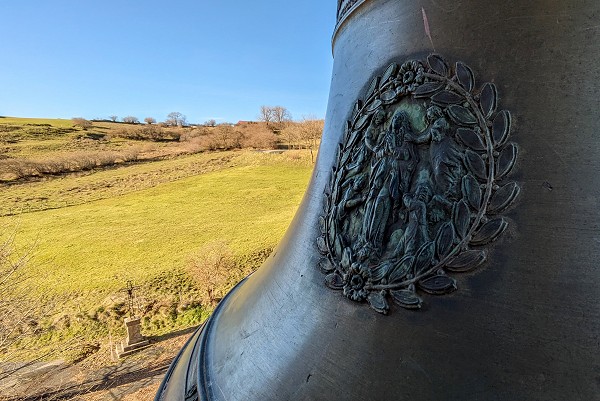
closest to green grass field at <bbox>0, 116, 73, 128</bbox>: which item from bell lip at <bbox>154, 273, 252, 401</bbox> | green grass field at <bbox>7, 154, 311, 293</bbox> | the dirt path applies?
green grass field at <bbox>7, 154, 311, 293</bbox>

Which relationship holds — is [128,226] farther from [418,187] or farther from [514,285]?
[514,285]

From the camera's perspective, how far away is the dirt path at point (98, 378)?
6.50m

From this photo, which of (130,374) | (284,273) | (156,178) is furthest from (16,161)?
(284,273)

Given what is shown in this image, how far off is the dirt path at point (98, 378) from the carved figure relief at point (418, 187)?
6796mm

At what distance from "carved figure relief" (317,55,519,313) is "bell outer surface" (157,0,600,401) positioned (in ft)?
0.08

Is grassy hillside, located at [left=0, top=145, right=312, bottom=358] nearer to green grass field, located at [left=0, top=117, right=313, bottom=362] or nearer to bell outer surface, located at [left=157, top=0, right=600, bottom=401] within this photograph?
green grass field, located at [left=0, top=117, right=313, bottom=362]

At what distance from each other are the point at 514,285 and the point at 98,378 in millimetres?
8824

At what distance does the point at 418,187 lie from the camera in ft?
2.56

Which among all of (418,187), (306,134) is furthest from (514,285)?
(306,134)

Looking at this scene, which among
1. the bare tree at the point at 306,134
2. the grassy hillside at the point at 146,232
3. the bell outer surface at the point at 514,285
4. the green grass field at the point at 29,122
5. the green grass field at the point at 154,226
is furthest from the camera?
the green grass field at the point at 29,122

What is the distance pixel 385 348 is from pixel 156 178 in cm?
3062

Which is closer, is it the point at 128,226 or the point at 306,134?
the point at 128,226

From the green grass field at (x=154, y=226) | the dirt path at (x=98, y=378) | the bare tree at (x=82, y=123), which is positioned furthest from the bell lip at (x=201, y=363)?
the bare tree at (x=82, y=123)

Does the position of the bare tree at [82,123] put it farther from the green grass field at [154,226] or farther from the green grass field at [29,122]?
the green grass field at [154,226]
